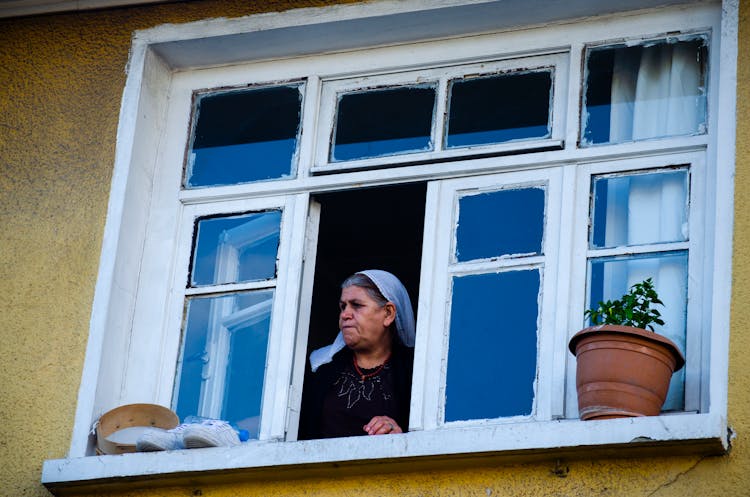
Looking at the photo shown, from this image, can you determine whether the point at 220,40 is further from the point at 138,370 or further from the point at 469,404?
the point at 469,404

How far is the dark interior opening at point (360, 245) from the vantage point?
9.40 metres

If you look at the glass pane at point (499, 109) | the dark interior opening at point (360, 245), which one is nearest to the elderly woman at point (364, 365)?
the glass pane at point (499, 109)

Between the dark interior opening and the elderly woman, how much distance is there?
161 centimetres

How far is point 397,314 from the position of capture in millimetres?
7711

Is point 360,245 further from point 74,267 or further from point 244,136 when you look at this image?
point 74,267

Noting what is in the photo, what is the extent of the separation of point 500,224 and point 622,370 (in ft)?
3.57

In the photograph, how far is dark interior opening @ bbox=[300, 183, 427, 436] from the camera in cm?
940

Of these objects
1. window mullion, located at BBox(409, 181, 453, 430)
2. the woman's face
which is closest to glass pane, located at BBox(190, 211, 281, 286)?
the woman's face

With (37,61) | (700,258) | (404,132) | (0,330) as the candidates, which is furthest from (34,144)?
(700,258)

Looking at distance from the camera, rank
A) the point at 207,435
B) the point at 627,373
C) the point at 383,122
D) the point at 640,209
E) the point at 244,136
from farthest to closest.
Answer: the point at 244,136
the point at 383,122
the point at 640,209
the point at 207,435
the point at 627,373

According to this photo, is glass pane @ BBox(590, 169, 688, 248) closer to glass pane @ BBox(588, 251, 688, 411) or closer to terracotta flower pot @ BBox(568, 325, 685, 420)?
glass pane @ BBox(588, 251, 688, 411)

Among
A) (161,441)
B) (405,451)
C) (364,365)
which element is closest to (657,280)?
(405,451)

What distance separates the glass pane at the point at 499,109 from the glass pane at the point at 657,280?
0.77 meters

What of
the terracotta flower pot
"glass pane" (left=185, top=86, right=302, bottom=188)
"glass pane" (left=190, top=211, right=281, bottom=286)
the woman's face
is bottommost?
the terracotta flower pot
